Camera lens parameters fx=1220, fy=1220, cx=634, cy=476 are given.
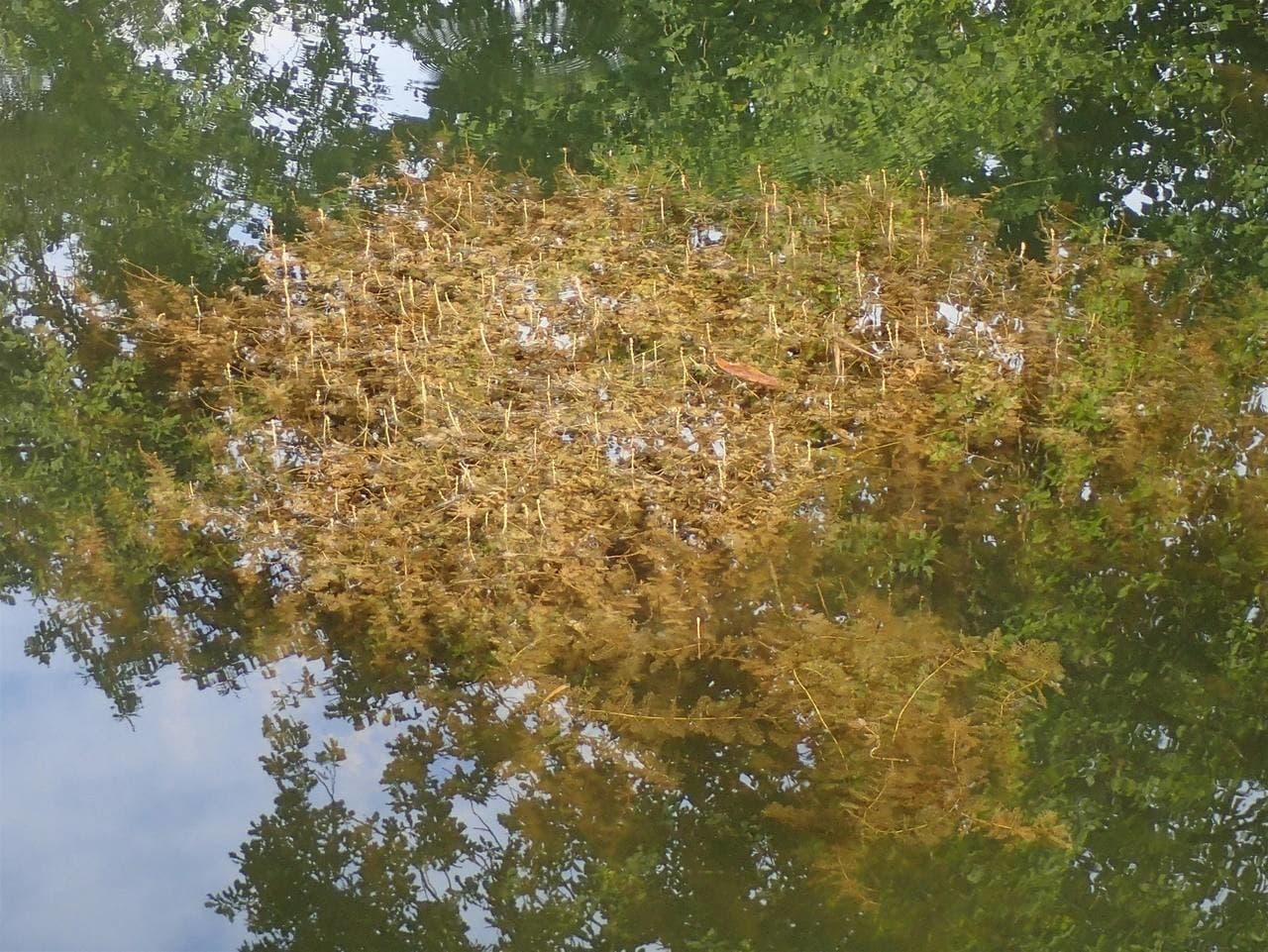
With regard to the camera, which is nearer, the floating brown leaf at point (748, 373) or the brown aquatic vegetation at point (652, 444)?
the brown aquatic vegetation at point (652, 444)

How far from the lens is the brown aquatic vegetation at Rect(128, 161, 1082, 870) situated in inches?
72.5

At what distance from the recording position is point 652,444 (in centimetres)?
221

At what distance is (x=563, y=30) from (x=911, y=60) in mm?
957

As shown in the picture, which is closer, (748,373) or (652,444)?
(652,444)

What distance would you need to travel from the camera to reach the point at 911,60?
124 inches

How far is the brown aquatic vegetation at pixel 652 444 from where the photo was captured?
6.04ft

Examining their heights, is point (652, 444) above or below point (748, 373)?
below

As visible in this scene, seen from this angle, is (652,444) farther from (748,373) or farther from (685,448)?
(748,373)

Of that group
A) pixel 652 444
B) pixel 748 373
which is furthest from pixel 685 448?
pixel 748 373

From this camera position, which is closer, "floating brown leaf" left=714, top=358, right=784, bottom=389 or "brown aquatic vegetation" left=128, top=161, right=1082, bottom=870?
"brown aquatic vegetation" left=128, top=161, right=1082, bottom=870

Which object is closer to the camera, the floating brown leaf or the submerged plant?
the submerged plant

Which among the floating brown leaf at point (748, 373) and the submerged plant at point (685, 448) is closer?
the submerged plant at point (685, 448)

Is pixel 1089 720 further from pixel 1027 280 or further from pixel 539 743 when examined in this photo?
pixel 1027 280

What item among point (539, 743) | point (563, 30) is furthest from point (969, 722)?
point (563, 30)
